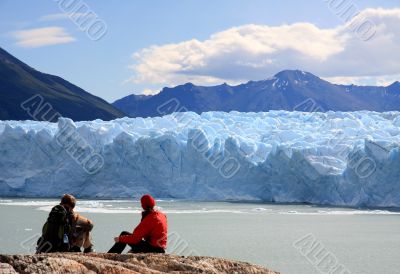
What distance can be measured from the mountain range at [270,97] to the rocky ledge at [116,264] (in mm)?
107034

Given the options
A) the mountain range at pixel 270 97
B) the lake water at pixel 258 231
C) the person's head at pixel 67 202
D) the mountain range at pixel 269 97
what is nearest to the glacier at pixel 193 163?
the lake water at pixel 258 231

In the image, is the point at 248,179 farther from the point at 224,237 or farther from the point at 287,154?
the point at 224,237

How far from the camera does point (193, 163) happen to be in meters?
22.8

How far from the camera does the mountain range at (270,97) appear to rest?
115575 mm

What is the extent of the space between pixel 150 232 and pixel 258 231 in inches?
405

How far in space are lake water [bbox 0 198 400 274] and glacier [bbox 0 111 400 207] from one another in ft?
3.48

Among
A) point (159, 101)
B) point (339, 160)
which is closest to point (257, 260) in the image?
point (339, 160)

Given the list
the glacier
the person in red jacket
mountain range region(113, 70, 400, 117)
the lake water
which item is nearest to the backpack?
the person in red jacket

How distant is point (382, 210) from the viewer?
63.6 ft

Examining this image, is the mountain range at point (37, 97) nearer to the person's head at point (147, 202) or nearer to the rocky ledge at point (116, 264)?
the person's head at point (147, 202)

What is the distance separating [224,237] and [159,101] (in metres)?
105

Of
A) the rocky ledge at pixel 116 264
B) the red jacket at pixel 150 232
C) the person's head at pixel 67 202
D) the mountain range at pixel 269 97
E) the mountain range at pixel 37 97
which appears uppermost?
the mountain range at pixel 269 97

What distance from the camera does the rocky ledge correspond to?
9.63 ft

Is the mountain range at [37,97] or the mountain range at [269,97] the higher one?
the mountain range at [269,97]
